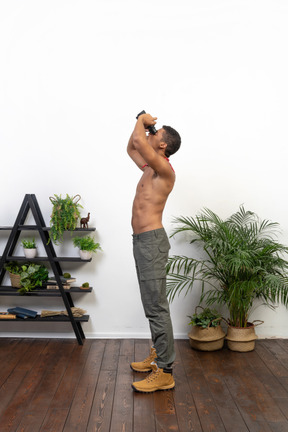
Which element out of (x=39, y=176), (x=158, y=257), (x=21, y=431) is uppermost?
(x=39, y=176)

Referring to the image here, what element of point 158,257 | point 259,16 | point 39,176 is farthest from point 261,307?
point 259,16

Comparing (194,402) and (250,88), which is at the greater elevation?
(250,88)

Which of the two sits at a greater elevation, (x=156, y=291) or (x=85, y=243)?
(x=85, y=243)

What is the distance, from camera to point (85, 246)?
3.79 meters

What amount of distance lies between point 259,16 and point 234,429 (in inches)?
121

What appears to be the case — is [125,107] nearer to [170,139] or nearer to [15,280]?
[170,139]

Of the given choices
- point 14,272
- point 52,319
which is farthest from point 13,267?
point 52,319

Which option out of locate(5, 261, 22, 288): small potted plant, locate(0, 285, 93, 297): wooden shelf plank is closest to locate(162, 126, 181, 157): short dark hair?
locate(0, 285, 93, 297): wooden shelf plank

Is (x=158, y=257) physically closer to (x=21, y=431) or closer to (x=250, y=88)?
(x=21, y=431)

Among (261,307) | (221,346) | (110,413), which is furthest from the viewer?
(261,307)

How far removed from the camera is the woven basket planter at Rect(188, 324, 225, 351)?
3.69 metres

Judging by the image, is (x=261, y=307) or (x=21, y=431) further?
(x=261, y=307)

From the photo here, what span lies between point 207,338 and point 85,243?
1158mm

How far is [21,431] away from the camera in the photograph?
2426mm
